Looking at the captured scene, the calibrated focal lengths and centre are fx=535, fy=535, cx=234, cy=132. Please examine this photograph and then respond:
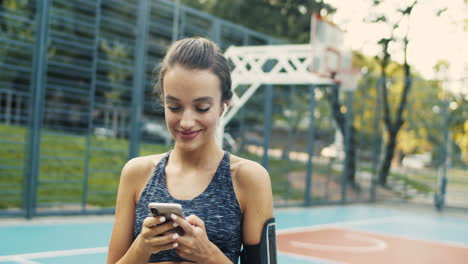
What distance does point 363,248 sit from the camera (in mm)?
6539

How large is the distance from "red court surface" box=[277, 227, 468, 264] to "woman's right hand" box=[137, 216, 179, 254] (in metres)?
4.53

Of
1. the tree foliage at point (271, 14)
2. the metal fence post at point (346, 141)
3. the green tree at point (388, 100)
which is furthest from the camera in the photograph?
the tree foliage at point (271, 14)

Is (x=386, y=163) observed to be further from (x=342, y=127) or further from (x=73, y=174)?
(x=73, y=174)

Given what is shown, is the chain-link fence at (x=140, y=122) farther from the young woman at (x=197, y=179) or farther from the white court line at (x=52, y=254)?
the young woman at (x=197, y=179)

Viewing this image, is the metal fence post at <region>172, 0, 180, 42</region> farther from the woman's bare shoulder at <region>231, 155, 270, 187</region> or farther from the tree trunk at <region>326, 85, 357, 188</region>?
the woman's bare shoulder at <region>231, 155, 270, 187</region>

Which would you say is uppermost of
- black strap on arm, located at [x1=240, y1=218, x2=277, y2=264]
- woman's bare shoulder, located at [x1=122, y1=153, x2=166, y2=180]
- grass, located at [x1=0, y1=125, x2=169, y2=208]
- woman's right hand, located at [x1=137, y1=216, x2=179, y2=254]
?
woman's bare shoulder, located at [x1=122, y1=153, x2=166, y2=180]

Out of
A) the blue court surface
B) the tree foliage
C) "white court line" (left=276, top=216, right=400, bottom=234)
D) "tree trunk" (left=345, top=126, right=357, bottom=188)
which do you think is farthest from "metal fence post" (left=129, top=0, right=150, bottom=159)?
the tree foliage

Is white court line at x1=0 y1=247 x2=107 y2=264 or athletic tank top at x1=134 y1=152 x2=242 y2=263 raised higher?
athletic tank top at x1=134 y1=152 x2=242 y2=263

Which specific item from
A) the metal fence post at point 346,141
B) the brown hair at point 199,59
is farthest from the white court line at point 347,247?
the metal fence post at point 346,141

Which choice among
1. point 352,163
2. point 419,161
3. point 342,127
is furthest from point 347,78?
point 419,161

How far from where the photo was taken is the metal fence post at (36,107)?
20.5 feet

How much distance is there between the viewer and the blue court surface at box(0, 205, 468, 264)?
4814 mm

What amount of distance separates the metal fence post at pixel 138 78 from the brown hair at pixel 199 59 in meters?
5.93

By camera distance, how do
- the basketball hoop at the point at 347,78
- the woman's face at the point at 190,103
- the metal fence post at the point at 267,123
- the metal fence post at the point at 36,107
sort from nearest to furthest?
the woman's face at the point at 190,103
the metal fence post at the point at 36,107
the basketball hoop at the point at 347,78
the metal fence post at the point at 267,123
